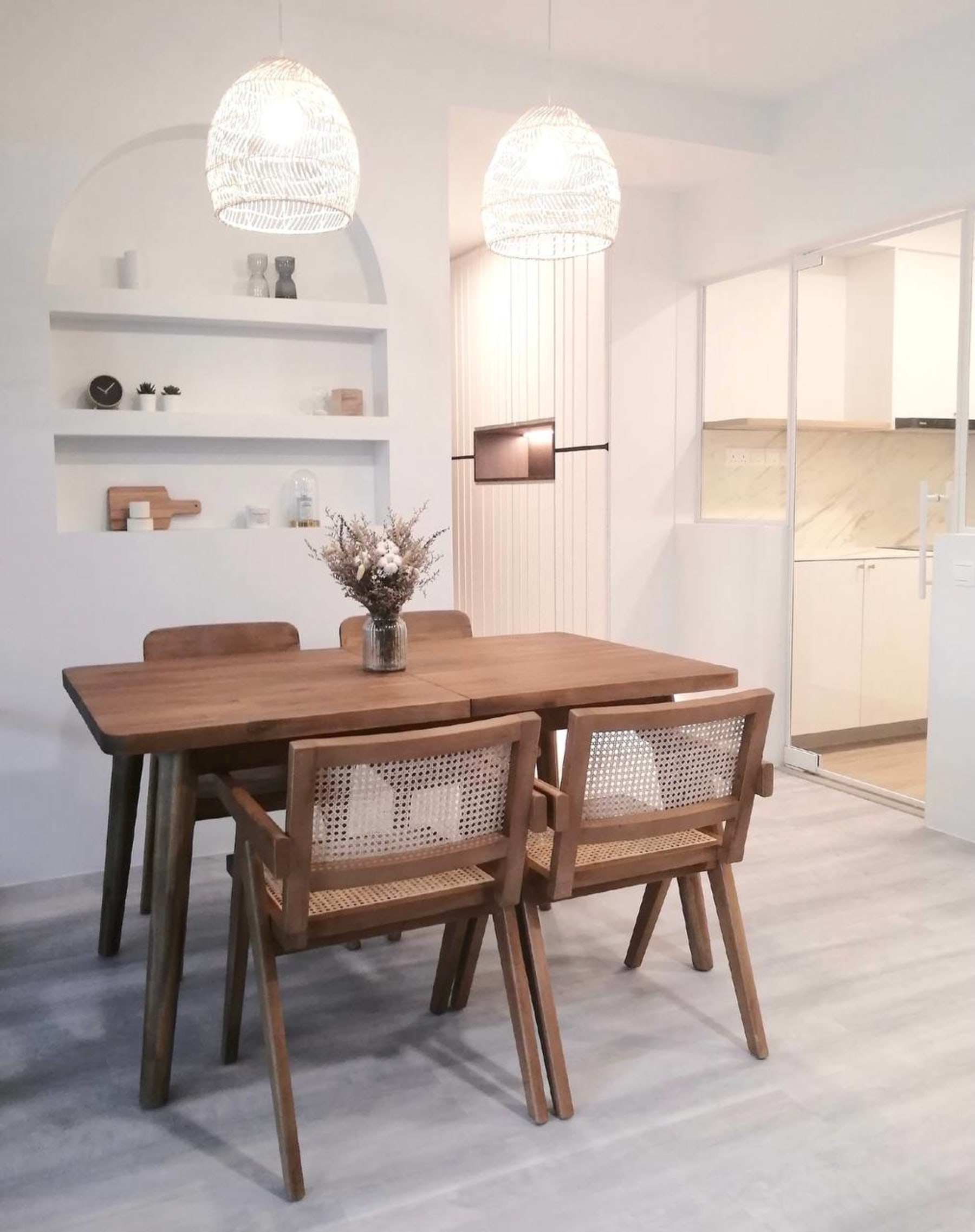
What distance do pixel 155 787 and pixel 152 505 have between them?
4.04ft

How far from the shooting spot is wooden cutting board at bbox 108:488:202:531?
3.68 metres

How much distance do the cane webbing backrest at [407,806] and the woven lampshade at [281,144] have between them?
1412 mm

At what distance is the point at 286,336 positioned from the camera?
13.0 ft

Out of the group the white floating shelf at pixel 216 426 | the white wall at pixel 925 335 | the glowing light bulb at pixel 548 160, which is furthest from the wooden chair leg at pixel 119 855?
the white wall at pixel 925 335

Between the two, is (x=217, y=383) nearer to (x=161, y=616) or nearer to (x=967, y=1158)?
(x=161, y=616)

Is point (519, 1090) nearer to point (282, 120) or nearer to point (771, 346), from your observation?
point (282, 120)

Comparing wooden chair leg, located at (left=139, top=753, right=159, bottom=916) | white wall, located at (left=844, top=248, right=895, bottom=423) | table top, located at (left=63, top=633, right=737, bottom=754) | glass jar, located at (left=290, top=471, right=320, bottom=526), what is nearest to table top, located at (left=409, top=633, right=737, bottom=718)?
table top, located at (left=63, top=633, right=737, bottom=754)

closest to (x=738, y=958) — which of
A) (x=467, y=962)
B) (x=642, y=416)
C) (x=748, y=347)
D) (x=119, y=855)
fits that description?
(x=467, y=962)

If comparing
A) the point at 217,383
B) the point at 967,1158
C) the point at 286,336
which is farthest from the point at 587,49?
the point at 967,1158

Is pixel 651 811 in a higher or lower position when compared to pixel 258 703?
lower

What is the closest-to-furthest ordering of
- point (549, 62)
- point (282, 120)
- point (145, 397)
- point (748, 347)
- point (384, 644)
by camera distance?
point (282, 120)
point (384, 644)
point (145, 397)
point (549, 62)
point (748, 347)

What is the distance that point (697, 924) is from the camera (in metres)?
2.78

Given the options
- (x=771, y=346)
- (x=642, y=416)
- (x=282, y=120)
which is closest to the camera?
(x=282, y=120)

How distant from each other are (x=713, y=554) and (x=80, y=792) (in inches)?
114
